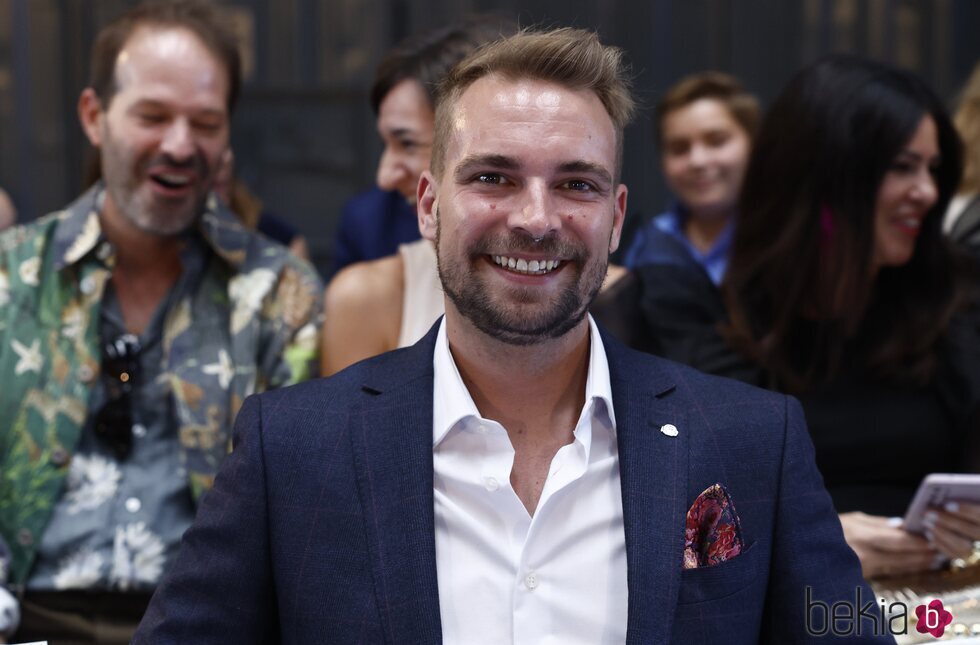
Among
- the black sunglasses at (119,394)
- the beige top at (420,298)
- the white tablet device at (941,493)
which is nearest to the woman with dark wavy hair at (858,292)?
the white tablet device at (941,493)

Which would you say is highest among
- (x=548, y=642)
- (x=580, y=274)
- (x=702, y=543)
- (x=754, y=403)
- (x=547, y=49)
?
(x=547, y=49)

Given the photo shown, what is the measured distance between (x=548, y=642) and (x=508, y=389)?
15.4 inches

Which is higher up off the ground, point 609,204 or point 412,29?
point 412,29

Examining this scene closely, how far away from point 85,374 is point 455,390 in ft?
3.66

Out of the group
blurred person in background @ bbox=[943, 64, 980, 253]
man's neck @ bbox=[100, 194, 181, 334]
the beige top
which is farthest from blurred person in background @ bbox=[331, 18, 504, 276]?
blurred person in background @ bbox=[943, 64, 980, 253]

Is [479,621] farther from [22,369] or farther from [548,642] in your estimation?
[22,369]

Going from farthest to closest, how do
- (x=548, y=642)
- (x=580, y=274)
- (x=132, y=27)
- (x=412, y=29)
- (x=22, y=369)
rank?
(x=412, y=29)
(x=132, y=27)
(x=22, y=369)
(x=580, y=274)
(x=548, y=642)

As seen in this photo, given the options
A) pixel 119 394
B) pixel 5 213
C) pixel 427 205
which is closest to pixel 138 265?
pixel 119 394

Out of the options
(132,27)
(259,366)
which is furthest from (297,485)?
(132,27)

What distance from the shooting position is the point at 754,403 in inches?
71.1

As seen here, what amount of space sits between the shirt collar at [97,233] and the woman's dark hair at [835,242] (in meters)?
1.19

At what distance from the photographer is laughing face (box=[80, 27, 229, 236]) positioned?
2619 millimetres

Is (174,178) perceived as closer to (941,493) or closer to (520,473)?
(520,473)

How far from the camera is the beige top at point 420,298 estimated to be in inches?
104
